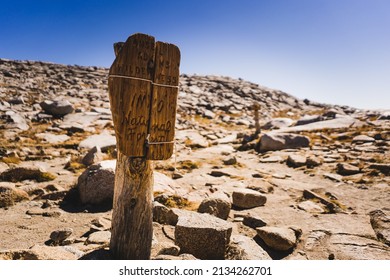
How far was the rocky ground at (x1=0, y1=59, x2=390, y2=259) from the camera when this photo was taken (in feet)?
11.7

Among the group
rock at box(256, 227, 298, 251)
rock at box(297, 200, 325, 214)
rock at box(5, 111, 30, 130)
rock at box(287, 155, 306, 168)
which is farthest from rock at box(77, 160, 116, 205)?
rock at box(5, 111, 30, 130)

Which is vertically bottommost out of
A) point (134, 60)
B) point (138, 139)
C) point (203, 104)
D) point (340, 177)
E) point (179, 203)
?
point (179, 203)

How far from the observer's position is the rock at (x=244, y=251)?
3.17 meters

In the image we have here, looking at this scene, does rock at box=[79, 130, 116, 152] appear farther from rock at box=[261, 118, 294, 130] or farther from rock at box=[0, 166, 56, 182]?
rock at box=[261, 118, 294, 130]

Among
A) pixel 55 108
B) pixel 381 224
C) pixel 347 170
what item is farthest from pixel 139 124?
pixel 55 108

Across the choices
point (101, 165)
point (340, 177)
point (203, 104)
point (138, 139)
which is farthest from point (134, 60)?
point (203, 104)

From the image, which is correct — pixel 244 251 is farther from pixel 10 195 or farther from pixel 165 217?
pixel 10 195

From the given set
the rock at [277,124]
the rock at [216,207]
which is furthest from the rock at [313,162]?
the rock at [277,124]

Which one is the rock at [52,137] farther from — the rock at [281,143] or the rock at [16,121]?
the rock at [281,143]

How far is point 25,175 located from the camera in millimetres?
6102

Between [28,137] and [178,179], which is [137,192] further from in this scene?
[28,137]

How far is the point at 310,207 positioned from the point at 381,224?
1.30m

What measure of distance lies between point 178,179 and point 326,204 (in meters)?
3.89
